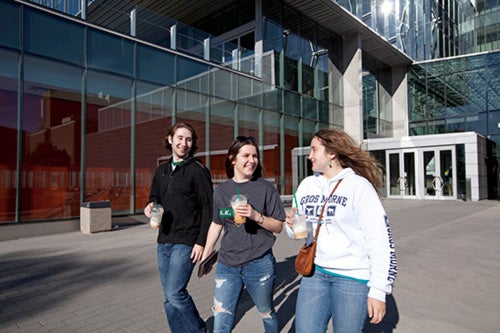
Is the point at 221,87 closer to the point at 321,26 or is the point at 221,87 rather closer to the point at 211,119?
the point at 211,119

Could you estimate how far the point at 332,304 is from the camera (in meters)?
2.13

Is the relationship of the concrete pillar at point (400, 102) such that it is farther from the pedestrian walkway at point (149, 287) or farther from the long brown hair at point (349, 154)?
the long brown hair at point (349, 154)

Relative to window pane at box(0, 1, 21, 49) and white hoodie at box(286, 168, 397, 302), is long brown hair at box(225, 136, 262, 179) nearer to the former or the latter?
white hoodie at box(286, 168, 397, 302)

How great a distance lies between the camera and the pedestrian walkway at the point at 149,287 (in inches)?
138

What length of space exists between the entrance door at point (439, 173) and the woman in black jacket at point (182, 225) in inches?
823

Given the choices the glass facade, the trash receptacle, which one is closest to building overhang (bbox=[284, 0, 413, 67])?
the glass facade

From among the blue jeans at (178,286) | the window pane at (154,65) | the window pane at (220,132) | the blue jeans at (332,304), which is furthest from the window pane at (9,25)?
the blue jeans at (332,304)

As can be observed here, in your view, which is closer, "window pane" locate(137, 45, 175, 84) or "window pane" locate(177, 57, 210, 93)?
"window pane" locate(137, 45, 175, 84)

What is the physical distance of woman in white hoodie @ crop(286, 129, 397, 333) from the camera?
6.47 feet

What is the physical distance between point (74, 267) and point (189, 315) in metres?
3.94

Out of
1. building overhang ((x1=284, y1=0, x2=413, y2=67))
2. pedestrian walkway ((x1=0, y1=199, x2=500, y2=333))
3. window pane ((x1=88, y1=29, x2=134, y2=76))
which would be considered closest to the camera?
pedestrian walkway ((x1=0, y1=199, x2=500, y2=333))

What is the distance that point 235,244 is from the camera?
8.48 feet

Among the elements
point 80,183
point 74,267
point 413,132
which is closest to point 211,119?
point 80,183

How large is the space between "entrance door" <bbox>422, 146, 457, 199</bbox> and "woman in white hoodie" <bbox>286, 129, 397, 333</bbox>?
67.8 ft
